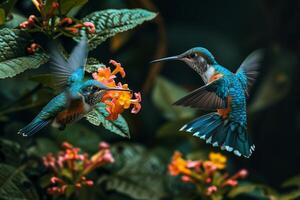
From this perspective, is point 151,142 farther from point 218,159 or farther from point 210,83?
point 210,83

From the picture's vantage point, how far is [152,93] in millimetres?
2582

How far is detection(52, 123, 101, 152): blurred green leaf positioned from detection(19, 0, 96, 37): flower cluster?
2.21 feet

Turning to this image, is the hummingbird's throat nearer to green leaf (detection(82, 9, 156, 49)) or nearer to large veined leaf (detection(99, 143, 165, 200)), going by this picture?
green leaf (detection(82, 9, 156, 49))

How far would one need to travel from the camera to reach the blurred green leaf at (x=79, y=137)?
212cm

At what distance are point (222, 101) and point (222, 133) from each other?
99 millimetres

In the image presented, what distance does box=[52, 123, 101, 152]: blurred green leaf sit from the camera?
2115mm

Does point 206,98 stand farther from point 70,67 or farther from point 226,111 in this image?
point 70,67

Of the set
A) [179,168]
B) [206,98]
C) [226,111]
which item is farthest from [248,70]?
[179,168]

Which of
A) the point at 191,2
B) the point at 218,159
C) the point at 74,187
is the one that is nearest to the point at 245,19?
the point at 191,2

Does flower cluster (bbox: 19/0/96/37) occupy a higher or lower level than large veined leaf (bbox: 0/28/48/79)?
higher

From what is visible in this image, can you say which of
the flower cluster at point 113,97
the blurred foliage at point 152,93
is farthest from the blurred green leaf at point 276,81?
the flower cluster at point 113,97

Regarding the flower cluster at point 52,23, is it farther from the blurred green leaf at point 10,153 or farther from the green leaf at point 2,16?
the blurred green leaf at point 10,153

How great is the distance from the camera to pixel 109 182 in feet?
6.69

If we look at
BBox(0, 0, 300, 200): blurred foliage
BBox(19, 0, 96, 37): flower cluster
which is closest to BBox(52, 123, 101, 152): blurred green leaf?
BBox(0, 0, 300, 200): blurred foliage
